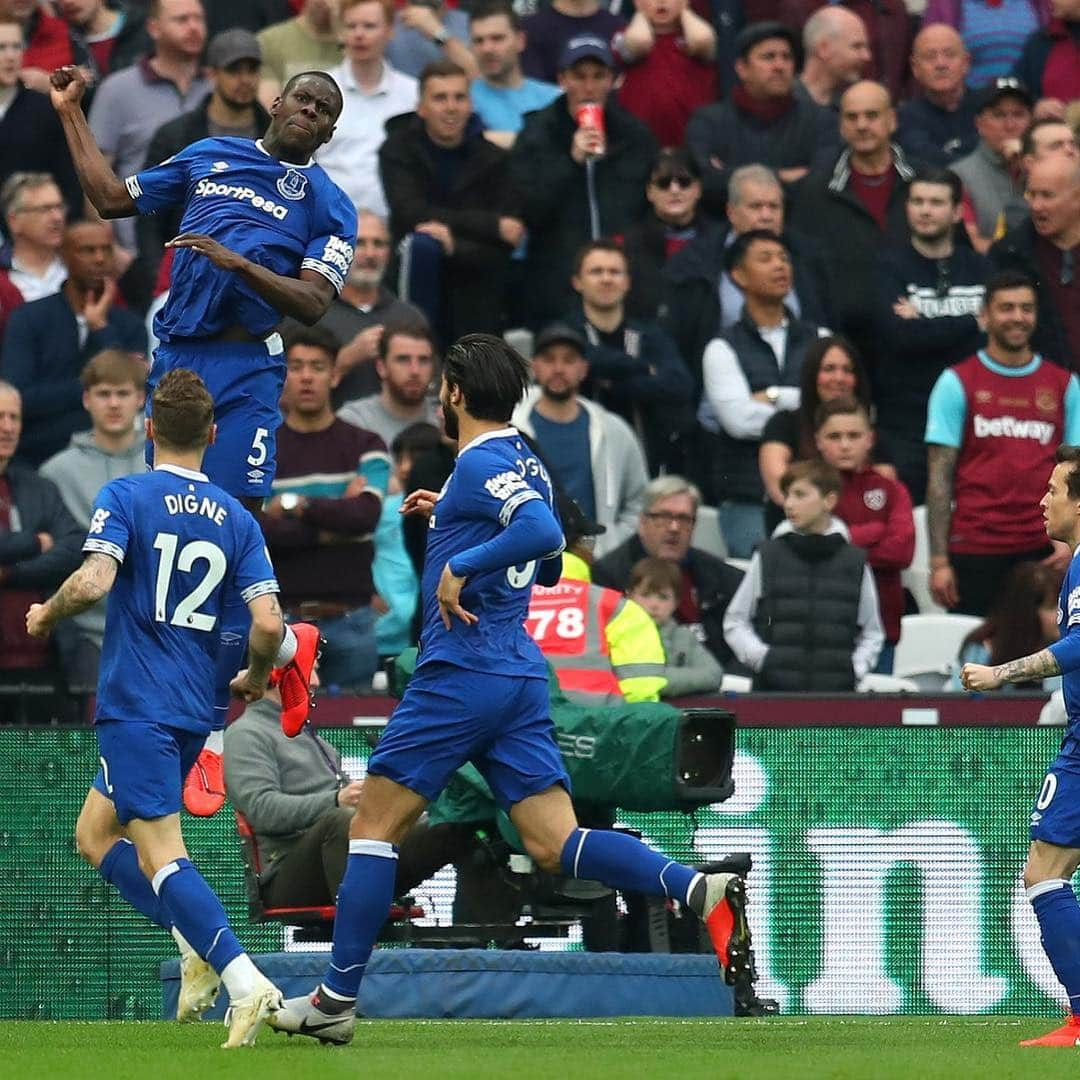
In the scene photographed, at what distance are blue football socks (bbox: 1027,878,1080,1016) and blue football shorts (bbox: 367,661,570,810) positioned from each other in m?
1.91

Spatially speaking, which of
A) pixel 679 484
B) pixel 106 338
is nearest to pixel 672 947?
pixel 679 484

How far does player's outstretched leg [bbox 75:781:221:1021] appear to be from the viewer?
29.6 ft

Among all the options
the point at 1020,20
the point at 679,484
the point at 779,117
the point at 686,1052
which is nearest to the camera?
the point at 686,1052

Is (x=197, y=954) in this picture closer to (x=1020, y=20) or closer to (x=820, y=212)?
(x=820, y=212)

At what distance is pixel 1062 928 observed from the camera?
9.05 m

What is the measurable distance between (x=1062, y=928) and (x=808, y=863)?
2.56 meters

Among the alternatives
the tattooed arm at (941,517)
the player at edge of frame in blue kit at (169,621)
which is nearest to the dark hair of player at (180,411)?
the player at edge of frame in blue kit at (169,621)

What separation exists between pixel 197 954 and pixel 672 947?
2527mm

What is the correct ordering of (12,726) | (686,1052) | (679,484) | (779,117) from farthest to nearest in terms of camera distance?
(779,117) → (679,484) → (12,726) → (686,1052)

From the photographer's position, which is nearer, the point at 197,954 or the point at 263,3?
the point at 197,954

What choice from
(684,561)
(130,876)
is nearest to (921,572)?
(684,561)

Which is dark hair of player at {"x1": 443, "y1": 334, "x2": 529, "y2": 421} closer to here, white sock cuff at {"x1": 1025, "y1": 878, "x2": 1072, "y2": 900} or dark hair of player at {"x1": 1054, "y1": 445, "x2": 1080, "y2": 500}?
dark hair of player at {"x1": 1054, "y1": 445, "x2": 1080, "y2": 500}

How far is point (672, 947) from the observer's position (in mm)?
10703

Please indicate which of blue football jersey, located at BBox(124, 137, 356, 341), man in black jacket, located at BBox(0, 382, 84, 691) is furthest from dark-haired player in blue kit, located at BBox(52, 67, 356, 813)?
man in black jacket, located at BBox(0, 382, 84, 691)
